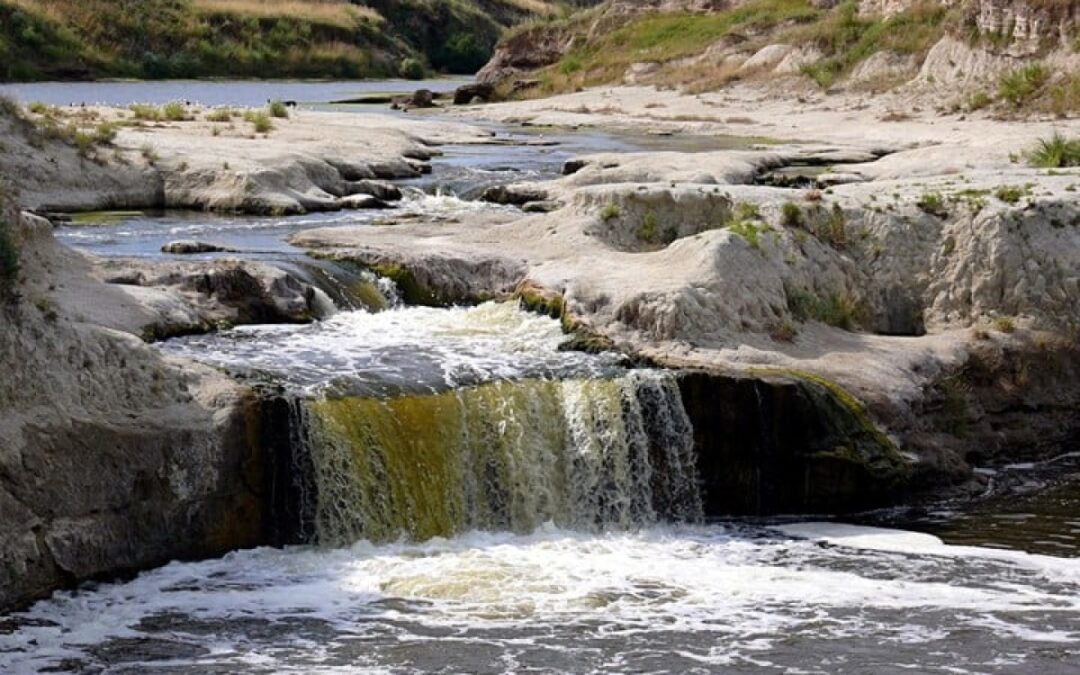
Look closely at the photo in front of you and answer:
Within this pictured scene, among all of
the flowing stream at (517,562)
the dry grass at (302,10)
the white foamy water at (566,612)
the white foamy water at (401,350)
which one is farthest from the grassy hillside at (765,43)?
the white foamy water at (566,612)

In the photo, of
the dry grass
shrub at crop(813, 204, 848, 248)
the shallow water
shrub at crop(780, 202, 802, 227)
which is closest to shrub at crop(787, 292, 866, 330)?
shrub at crop(813, 204, 848, 248)

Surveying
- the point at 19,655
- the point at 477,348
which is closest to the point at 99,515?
the point at 19,655

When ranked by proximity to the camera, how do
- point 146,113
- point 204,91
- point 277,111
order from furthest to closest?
point 204,91, point 277,111, point 146,113

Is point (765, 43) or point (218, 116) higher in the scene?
point (765, 43)

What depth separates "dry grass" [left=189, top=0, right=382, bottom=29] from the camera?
61.7 m

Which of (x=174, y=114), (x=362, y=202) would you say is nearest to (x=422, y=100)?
(x=174, y=114)

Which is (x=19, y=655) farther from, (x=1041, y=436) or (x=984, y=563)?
(x=1041, y=436)

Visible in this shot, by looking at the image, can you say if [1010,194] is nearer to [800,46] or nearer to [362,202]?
[362,202]

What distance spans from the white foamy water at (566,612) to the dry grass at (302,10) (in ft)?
165

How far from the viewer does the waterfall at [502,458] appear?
1373 centimetres

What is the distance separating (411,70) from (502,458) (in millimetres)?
52134

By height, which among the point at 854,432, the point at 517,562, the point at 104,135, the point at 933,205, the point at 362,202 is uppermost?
the point at 104,135

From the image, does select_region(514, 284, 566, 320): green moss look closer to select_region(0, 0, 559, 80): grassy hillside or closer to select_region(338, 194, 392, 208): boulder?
select_region(338, 194, 392, 208): boulder

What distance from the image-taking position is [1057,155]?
72.9 ft
